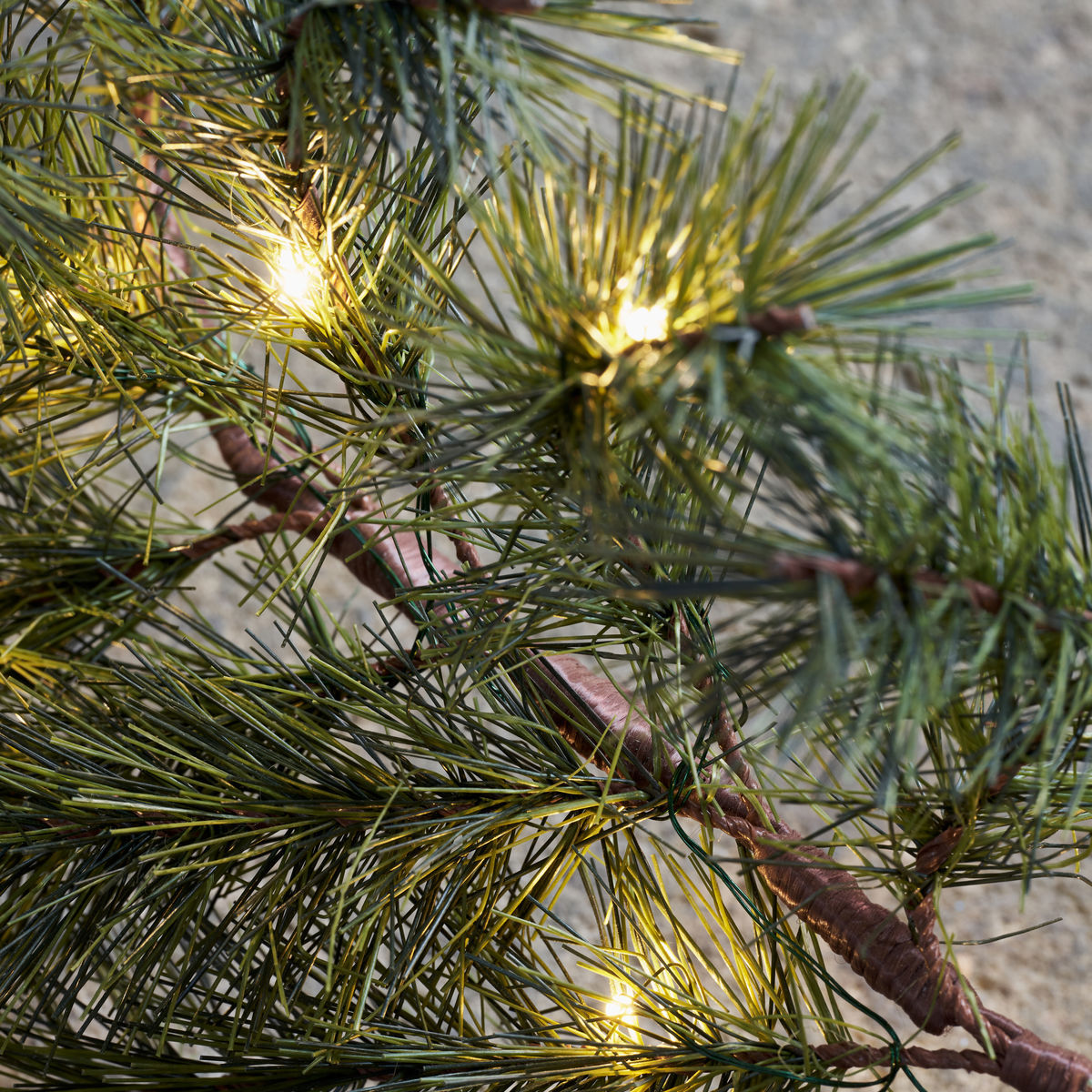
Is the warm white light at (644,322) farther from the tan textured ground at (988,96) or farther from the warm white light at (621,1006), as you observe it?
the tan textured ground at (988,96)

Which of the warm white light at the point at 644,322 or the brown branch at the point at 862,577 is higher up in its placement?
the warm white light at the point at 644,322

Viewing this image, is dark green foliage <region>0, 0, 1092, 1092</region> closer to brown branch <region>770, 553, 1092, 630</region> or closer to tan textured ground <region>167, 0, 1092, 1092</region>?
brown branch <region>770, 553, 1092, 630</region>

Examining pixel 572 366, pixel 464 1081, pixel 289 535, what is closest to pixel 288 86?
pixel 572 366

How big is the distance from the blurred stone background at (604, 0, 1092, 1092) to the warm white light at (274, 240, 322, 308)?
511mm

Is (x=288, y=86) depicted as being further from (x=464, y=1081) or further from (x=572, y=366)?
(x=464, y=1081)

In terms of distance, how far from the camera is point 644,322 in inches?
5.3

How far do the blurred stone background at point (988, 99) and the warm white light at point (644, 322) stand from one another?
53 centimetres

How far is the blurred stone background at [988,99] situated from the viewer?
63 cm

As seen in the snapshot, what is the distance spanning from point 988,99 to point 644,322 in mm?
639

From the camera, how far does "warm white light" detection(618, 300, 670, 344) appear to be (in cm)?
13

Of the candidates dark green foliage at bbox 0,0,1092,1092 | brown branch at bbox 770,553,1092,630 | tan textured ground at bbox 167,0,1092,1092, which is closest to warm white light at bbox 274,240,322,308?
dark green foliage at bbox 0,0,1092,1092

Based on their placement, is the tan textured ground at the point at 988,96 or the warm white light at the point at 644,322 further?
the tan textured ground at the point at 988,96

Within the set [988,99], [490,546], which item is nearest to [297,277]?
[490,546]

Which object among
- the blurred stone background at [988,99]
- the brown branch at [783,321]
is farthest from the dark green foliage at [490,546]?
the blurred stone background at [988,99]
